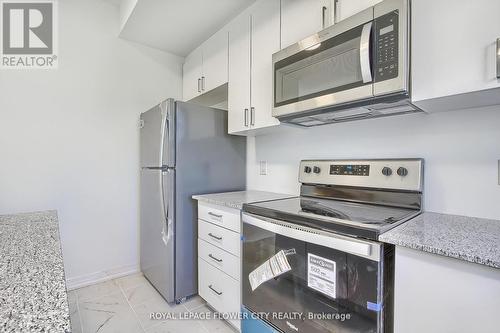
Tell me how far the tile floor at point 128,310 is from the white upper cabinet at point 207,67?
1.90 meters

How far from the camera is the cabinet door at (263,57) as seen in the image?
1671 millimetres

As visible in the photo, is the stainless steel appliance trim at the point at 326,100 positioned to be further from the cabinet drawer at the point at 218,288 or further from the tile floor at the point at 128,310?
the tile floor at the point at 128,310

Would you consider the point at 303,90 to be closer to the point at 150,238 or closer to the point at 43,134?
the point at 150,238

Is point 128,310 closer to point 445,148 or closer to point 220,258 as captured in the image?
point 220,258

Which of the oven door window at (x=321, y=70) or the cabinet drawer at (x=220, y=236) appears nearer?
the oven door window at (x=321, y=70)

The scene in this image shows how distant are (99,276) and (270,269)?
6.25 ft

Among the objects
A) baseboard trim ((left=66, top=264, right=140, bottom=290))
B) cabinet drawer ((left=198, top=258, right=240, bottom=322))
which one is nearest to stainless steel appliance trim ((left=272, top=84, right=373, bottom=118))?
cabinet drawer ((left=198, top=258, right=240, bottom=322))

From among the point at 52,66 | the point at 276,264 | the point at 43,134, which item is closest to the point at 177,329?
the point at 276,264

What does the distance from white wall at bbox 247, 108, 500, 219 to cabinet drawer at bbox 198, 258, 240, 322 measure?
109 centimetres

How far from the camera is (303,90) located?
143cm

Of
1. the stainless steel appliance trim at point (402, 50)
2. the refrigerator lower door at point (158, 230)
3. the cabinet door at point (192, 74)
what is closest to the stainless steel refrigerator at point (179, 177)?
the refrigerator lower door at point (158, 230)

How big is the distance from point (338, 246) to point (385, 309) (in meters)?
0.27

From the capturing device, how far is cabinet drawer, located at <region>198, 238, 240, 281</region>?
62.3 inches

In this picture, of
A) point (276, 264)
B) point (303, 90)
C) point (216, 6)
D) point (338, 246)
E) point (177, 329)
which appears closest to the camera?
point (338, 246)
